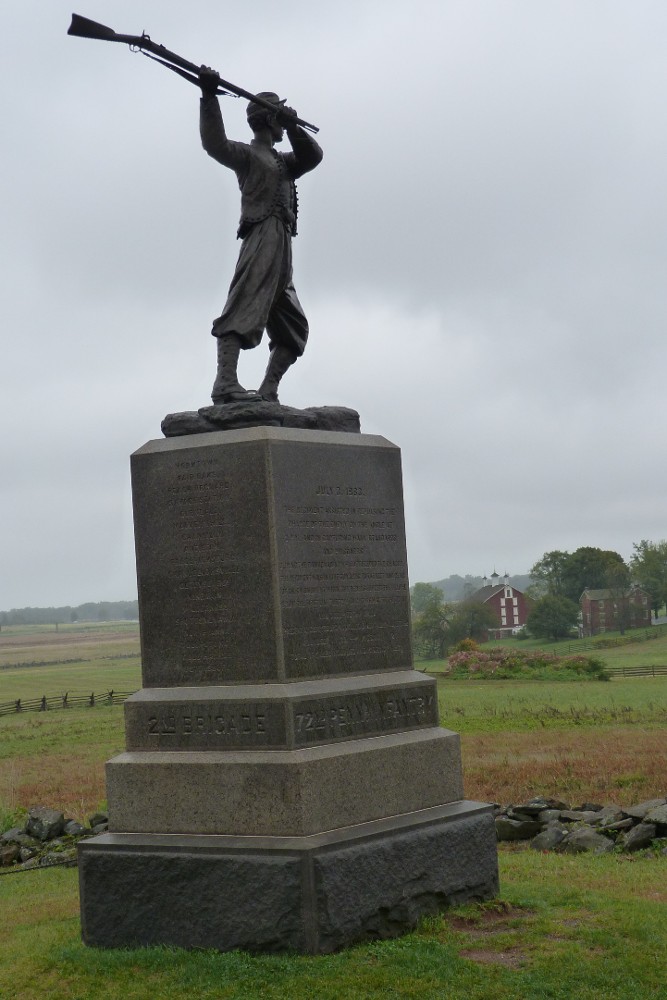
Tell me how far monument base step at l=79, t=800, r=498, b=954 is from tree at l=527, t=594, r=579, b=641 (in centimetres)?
7464

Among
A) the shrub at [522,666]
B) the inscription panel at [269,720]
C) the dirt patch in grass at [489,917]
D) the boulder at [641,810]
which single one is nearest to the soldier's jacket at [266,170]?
the inscription panel at [269,720]

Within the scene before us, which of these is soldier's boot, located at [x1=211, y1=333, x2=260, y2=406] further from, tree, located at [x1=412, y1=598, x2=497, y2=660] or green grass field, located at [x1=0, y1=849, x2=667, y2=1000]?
tree, located at [x1=412, y1=598, x2=497, y2=660]

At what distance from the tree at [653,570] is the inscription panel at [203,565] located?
84.3 metres

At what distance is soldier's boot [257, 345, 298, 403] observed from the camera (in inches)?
360

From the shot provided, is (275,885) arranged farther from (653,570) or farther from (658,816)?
(653,570)

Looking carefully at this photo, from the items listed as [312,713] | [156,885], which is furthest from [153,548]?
[156,885]

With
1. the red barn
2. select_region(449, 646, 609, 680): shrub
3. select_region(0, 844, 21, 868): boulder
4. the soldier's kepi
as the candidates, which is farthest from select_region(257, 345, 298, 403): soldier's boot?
the red barn

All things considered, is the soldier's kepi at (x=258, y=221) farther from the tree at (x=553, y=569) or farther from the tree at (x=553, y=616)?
the tree at (x=553, y=569)

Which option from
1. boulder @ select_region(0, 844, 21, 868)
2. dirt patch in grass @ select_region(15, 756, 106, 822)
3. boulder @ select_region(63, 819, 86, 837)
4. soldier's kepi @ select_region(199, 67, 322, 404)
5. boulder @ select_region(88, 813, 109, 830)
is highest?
soldier's kepi @ select_region(199, 67, 322, 404)

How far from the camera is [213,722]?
7637 millimetres

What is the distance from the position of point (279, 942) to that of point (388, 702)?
1.91 meters

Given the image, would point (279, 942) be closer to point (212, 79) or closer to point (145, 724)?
point (145, 724)

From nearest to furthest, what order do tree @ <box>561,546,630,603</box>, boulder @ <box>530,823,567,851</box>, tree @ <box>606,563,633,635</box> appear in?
1. boulder @ <box>530,823,567,851</box>
2. tree @ <box>606,563,633,635</box>
3. tree @ <box>561,546,630,603</box>

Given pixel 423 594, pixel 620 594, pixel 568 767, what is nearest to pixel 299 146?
pixel 568 767
